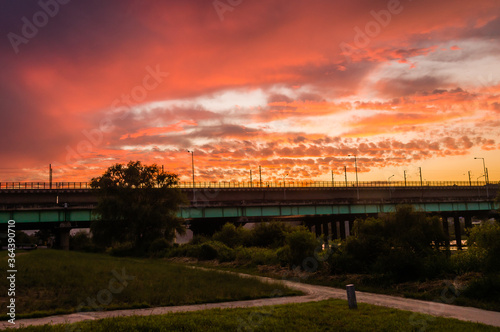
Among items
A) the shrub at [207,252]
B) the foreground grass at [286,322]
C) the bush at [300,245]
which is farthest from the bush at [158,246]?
the foreground grass at [286,322]

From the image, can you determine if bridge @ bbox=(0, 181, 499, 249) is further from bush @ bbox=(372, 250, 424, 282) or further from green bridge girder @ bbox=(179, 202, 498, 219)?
bush @ bbox=(372, 250, 424, 282)

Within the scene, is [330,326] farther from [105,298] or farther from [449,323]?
[105,298]

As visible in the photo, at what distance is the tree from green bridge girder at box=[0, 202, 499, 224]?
1119cm

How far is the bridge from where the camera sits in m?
69.0

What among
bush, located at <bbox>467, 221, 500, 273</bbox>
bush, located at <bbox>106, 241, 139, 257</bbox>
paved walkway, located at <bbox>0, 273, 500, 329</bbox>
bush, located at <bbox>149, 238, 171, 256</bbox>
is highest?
bush, located at <bbox>467, 221, 500, 273</bbox>

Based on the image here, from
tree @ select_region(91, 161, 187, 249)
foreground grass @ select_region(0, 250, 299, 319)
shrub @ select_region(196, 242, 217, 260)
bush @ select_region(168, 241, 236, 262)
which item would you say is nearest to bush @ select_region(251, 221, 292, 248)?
bush @ select_region(168, 241, 236, 262)

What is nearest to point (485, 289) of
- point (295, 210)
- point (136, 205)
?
point (136, 205)

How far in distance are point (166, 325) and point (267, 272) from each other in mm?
16396

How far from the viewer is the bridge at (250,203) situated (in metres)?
69.0

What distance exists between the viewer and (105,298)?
56.0 ft

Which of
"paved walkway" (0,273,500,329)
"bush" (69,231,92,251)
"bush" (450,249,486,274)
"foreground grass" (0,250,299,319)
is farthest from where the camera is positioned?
"bush" (69,231,92,251)

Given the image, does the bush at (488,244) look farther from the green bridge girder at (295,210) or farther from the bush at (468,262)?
the green bridge girder at (295,210)

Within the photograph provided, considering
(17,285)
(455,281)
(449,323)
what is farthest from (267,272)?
(449,323)

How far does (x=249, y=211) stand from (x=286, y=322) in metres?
67.5
